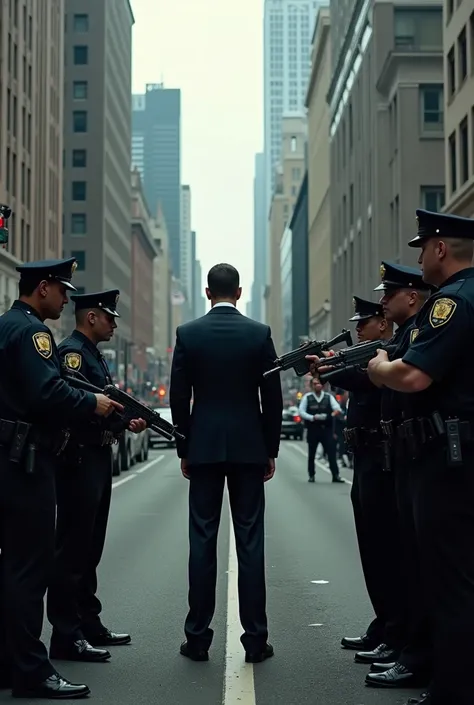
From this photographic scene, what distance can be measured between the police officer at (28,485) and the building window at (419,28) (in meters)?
53.1

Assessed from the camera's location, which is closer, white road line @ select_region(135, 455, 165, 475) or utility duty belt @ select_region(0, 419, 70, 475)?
utility duty belt @ select_region(0, 419, 70, 475)

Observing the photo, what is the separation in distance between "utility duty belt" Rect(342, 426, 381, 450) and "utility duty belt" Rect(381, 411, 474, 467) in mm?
1458

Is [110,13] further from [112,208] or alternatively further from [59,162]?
[59,162]

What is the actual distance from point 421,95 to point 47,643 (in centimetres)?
5114

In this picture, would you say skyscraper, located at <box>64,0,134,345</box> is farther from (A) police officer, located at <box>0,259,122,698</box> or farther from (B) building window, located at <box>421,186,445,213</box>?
(A) police officer, located at <box>0,259,122,698</box>

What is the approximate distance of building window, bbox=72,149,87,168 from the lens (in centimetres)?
10612

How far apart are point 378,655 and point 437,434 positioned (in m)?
2.23

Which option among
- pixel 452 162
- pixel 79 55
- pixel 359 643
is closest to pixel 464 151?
pixel 452 162

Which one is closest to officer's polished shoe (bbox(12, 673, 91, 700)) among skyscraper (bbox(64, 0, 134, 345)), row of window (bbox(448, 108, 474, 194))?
row of window (bbox(448, 108, 474, 194))

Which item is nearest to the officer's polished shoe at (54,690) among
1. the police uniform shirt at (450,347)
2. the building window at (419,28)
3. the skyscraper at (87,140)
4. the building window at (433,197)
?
the police uniform shirt at (450,347)

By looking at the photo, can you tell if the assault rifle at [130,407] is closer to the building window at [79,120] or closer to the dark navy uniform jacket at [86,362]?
the dark navy uniform jacket at [86,362]

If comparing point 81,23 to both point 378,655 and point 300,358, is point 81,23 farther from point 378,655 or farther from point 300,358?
point 378,655

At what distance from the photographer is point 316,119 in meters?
113

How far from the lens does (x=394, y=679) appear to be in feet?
20.6
